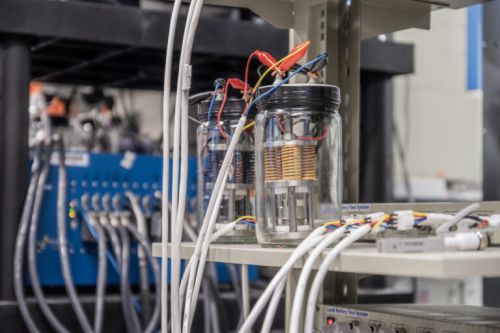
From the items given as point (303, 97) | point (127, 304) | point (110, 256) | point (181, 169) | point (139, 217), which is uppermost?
point (303, 97)

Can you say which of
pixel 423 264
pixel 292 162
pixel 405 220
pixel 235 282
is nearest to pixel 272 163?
pixel 292 162

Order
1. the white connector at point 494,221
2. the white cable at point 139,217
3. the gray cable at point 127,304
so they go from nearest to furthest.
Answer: the white connector at point 494,221, the gray cable at point 127,304, the white cable at point 139,217

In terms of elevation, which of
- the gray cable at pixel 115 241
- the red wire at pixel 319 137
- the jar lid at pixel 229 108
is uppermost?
the jar lid at pixel 229 108

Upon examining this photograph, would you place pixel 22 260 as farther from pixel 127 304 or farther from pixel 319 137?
pixel 319 137

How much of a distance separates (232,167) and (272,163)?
19 centimetres

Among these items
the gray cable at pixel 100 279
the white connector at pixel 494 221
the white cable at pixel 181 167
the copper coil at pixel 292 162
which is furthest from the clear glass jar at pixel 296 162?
the gray cable at pixel 100 279

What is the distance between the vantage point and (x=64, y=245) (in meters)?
1.99

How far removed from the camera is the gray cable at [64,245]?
188 centimetres

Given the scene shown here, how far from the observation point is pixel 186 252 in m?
1.27

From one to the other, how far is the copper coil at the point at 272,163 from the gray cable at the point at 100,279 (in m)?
0.87

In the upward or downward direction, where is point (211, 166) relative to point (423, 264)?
upward

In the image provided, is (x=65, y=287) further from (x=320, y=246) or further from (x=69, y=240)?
(x=320, y=246)

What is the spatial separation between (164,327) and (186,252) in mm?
124

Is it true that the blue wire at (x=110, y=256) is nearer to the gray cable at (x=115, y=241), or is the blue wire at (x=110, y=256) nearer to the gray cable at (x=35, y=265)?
the gray cable at (x=115, y=241)
